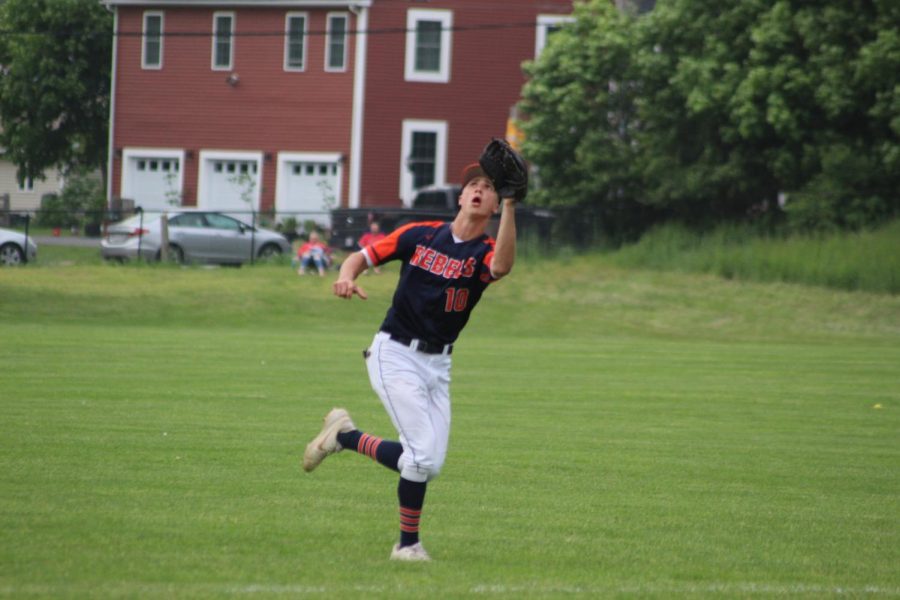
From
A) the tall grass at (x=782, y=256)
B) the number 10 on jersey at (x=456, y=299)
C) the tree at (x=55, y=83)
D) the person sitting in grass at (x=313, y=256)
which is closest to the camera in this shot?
the number 10 on jersey at (x=456, y=299)

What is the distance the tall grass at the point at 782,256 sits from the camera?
109 feet

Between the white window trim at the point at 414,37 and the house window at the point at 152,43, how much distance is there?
936 centimetres

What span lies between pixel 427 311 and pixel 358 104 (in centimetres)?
3995

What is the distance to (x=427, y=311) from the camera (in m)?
7.60

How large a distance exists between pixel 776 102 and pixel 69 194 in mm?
32747

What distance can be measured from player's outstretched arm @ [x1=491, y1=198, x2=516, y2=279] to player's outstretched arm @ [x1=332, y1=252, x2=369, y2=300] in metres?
0.75

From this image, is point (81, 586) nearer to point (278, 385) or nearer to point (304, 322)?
point (278, 385)

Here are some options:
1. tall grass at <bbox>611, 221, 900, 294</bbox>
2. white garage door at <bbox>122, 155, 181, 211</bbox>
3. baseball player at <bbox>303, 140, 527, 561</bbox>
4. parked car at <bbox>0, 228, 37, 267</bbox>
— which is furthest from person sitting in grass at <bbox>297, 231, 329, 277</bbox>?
baseball player at <bbox>303, 140, 527, 561</bbox>

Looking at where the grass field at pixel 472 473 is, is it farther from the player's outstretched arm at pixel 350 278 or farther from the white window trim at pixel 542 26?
the white window trim at pixel 542 26

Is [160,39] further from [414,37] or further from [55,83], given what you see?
[55,83]

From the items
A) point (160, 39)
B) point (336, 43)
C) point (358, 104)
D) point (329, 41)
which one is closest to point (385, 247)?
point (358, 104)

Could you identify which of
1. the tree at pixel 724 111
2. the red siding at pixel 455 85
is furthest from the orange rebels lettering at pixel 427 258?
the red siding at pixel 455 85

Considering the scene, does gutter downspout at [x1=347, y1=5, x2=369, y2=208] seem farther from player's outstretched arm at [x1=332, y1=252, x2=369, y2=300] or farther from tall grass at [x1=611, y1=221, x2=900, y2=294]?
player's outstretched arm at [x1=332, y1=252, x2=369, y2=300]

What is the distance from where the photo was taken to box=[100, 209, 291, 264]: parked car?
1447 inches
